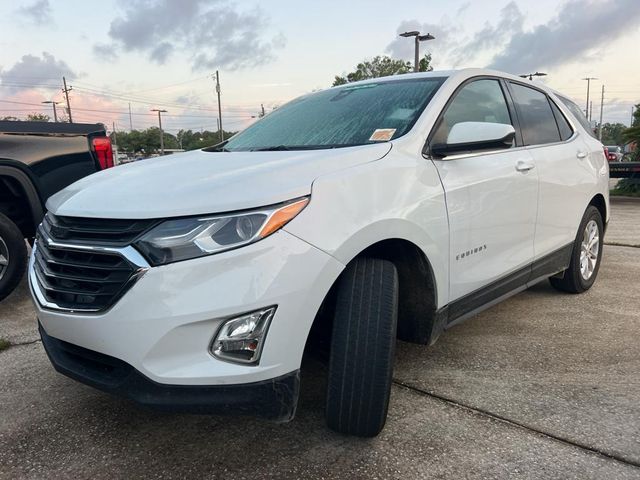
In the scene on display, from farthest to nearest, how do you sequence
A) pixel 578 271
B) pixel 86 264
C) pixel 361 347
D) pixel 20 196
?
pixel 20 196
pixel 578 271
pixel 361 347
pixel 86 264

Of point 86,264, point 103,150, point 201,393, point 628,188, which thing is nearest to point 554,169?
point 201,393

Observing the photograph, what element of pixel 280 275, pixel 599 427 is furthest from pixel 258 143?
pixel 599 427

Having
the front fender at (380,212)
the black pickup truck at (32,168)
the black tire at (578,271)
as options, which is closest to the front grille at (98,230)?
the front fender at (380,212)

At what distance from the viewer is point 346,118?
9.59 ft

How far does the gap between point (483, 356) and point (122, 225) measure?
2209 mm

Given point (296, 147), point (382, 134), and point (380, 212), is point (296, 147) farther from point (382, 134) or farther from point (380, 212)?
point (380, 212)

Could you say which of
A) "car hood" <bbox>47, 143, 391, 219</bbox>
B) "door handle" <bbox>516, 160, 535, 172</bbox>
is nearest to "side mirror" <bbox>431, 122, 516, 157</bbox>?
"car hood" <bbox>47, 143, 391, 219</bbox>

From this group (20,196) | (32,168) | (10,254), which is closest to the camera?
Result: (10,254)

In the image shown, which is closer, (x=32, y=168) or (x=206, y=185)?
(x=206, y=185)

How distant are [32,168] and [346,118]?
9.27 feet

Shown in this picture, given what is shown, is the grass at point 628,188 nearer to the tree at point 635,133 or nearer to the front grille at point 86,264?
the tree at point 635,133

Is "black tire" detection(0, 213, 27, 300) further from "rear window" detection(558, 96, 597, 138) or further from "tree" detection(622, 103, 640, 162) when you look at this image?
"tree" detection(622, 103, 640, 162)

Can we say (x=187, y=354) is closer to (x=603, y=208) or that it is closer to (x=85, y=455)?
(x=85, y=455)

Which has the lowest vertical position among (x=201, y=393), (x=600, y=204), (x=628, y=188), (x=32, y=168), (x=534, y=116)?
(x=628, y=188)
